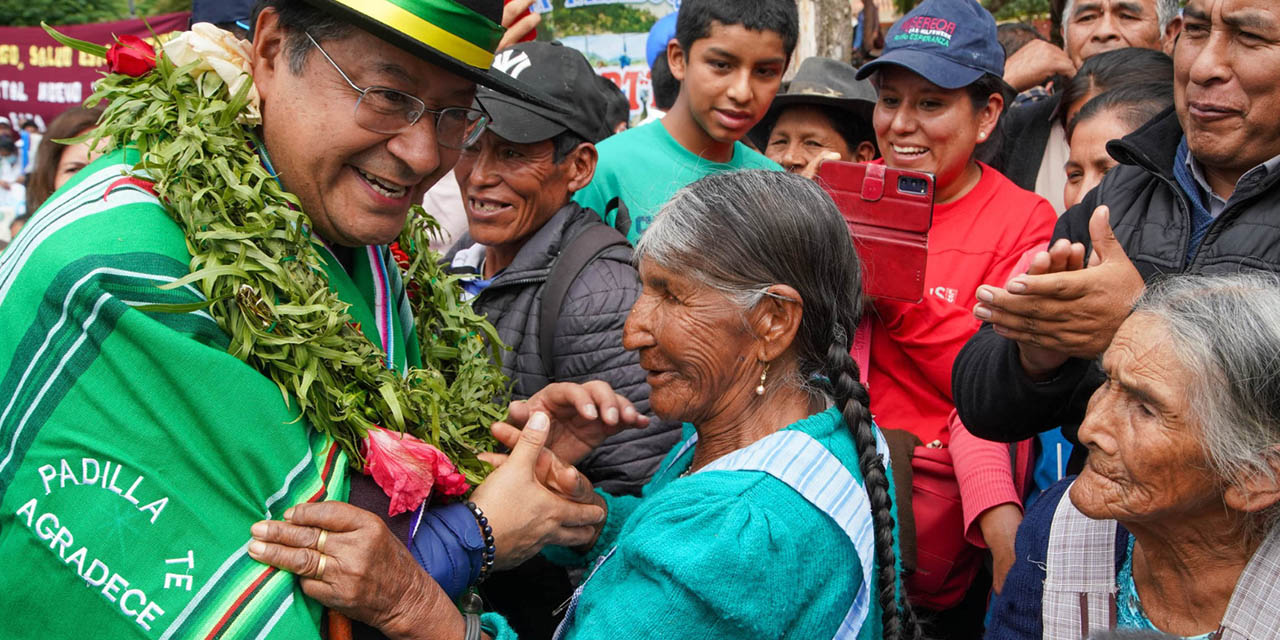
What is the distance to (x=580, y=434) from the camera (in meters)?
2.99

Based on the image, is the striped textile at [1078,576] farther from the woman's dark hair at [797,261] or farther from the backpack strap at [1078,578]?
the woman's dark hair at [797,261]

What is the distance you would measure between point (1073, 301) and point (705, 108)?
2.34 meters

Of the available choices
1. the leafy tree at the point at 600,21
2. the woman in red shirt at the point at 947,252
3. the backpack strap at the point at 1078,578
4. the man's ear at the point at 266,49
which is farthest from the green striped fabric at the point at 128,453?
the leafy tree at the point at 600,21

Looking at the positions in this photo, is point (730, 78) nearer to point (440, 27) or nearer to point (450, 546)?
point (440, 27)

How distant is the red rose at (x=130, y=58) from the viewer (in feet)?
7.23

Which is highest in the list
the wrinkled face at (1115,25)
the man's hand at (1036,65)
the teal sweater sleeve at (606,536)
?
the wrinkled face at (1115,25)

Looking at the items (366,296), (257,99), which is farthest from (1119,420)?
(257,99)

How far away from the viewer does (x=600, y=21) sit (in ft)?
38.0

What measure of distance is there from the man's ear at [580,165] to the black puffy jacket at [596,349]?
0.53 m

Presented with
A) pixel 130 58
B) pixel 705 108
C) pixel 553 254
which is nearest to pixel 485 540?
pixel 130 58

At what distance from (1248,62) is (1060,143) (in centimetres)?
205

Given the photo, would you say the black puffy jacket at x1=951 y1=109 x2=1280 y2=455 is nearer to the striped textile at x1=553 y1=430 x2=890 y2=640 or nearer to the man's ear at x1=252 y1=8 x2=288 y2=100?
the striped textile at x1=553 y1=430 x2=890 y2=640

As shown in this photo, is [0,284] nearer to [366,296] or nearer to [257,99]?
[257,99]

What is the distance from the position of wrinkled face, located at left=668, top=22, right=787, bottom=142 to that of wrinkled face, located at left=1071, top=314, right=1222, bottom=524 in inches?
95.9
